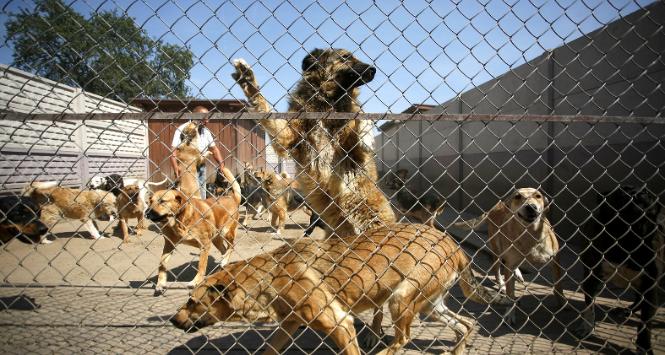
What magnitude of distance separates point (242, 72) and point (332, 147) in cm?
118

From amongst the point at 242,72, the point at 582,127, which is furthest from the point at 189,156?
the point at 582,127

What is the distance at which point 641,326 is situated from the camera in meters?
2.92

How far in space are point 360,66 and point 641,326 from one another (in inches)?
136

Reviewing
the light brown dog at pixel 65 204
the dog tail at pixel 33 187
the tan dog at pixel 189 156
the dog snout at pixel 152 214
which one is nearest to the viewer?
Result: the dog snout at pixel 152 214

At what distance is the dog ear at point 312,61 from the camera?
3838 millimetres

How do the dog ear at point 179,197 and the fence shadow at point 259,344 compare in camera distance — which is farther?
the dog ear at point 179,197

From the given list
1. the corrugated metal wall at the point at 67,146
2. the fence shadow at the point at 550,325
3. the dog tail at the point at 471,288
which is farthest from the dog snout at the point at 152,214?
the fence shadow at the point at 550,325

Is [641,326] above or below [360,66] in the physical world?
below

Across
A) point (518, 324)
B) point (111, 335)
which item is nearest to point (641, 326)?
point (518, 324)

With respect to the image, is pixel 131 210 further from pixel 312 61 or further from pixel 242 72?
pixel 312 61

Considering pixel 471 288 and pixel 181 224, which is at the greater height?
pixel 181 224

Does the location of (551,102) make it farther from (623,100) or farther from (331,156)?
(331,156)

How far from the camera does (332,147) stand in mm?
3561

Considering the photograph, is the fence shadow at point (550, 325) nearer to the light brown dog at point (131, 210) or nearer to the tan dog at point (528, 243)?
the tan dog at point (528, 243)
